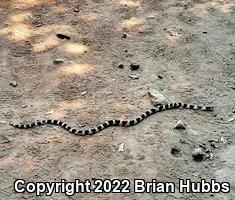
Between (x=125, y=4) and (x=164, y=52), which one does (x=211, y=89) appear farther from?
(x=125, y=4)

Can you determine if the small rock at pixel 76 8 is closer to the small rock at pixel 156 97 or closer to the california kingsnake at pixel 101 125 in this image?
the small rock at pixel 156 97

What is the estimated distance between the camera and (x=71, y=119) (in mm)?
7734

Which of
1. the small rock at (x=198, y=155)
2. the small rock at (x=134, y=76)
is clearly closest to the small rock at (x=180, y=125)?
the small rock at (x=198, y=155)

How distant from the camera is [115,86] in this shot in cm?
844

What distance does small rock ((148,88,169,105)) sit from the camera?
8.01 metres

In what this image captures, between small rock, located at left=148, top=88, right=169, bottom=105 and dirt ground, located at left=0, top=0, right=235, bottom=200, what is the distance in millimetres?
94

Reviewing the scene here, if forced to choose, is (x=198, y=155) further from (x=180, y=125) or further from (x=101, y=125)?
(x=101, y=125)

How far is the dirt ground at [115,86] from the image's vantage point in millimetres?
6828

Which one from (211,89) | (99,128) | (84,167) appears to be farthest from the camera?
(211,89)

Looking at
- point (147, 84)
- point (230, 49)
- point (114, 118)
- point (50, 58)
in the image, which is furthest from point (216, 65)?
point (50, 58)

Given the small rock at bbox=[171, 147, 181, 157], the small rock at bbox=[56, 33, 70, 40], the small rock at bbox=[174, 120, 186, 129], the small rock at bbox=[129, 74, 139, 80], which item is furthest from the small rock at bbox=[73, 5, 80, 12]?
the small rock at bbox=[171, 147, 181, 157]

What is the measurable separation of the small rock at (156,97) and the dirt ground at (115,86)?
A: 0.09 metres

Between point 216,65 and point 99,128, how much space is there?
267cm

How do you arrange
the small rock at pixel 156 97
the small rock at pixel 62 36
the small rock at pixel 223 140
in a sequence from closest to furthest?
1. the small rock at pixel 223 140
2. the small rock at pixel 156 97
3. the small rock at pixel 62 36
